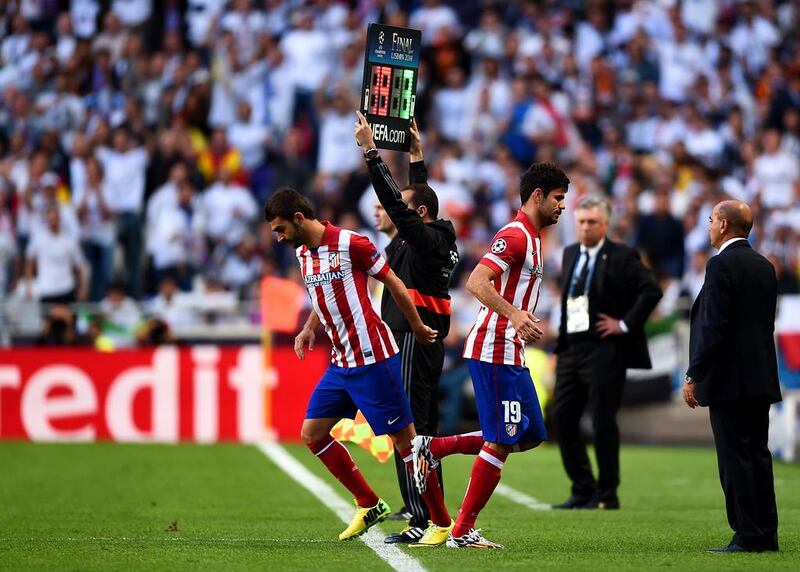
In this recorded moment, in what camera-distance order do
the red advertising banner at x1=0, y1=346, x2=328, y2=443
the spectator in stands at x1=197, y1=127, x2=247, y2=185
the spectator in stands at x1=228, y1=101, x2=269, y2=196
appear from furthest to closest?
the spectator in stands at x1=228, y1=101, x2=269, y2=196, the spectator in stands at x1=197, y1=127, x2=247, y2=185, the red advertising banner at x1=0, y1=346, x2=328, y2=443

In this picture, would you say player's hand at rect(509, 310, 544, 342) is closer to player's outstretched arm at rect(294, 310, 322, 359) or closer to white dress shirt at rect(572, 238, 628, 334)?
player's outstretched arm at rect(294, 310, 322, 359)

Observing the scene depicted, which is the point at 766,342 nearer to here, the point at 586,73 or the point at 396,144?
the point at 396,144

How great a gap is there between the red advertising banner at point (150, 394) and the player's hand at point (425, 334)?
10.0 meters

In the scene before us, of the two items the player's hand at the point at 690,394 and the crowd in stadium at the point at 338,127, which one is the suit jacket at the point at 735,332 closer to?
the player's hand at the point at 690,394

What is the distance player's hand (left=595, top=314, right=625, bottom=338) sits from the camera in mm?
11352

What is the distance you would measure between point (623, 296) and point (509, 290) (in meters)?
3.70

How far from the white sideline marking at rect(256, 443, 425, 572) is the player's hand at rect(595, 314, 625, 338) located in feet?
8.02

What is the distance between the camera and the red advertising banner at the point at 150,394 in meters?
17.8

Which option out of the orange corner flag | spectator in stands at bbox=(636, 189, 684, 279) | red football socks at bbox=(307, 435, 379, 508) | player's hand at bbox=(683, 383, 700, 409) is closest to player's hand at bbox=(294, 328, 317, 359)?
red football socks at bbox=(307, 435, 379, 508)

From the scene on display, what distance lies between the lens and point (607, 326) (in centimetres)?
1138

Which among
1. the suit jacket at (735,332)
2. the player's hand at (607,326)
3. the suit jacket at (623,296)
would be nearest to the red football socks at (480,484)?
the suit jacket at (735,332)

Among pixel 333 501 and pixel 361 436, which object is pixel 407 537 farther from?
pixel 333 501

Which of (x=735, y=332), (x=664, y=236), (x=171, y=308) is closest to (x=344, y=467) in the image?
(x=735, y=332)

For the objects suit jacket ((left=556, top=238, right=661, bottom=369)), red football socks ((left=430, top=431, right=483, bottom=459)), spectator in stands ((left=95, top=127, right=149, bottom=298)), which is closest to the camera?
red football socks ((left=430, top=431, right=483, bottom=459))
